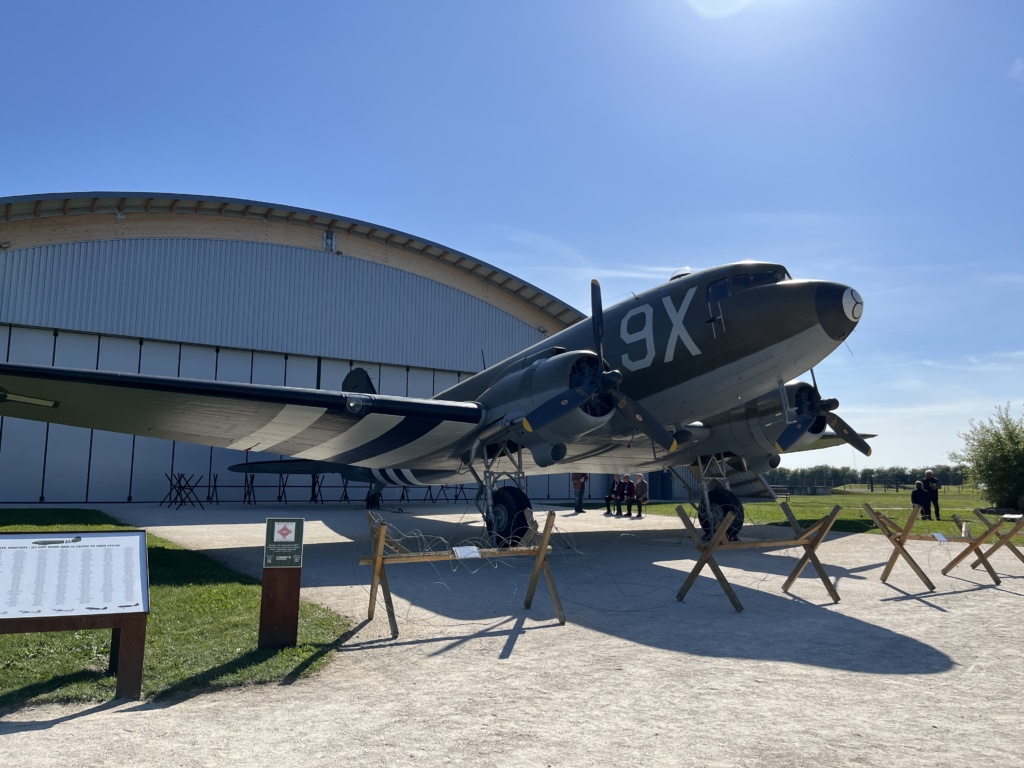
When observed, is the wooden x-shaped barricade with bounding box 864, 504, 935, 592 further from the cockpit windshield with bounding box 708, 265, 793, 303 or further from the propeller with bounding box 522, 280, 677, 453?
the cockpit windshield with bounding box 708, 265, 793, 303

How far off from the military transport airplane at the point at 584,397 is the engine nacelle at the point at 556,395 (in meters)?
0.03

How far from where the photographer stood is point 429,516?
85.8ft

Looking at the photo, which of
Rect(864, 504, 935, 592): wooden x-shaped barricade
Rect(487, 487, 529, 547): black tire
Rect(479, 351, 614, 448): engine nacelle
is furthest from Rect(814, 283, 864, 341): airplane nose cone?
Rect(487, 487, 529, 547): black tire

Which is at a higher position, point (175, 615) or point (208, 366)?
point (208, 366)

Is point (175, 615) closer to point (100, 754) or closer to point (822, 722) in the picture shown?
point (100, 754)

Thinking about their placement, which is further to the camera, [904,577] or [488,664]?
[904,577]

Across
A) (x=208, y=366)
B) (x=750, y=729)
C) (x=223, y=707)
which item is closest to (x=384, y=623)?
(x=223, y=707)

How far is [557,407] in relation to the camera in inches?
461

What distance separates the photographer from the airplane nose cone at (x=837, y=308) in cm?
1102

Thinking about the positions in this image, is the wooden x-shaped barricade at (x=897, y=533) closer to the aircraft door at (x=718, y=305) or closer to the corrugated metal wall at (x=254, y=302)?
the aircraft door at (x=718, y=305)

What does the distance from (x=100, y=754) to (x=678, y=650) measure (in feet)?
16.1

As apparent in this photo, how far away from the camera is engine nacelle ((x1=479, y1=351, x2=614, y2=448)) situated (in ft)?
39.1

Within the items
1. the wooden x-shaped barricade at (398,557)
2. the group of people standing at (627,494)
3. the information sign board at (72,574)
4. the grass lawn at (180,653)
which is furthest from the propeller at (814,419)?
the group of people standing at (627,494)

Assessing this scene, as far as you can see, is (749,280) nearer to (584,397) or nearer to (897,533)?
(584,397)
